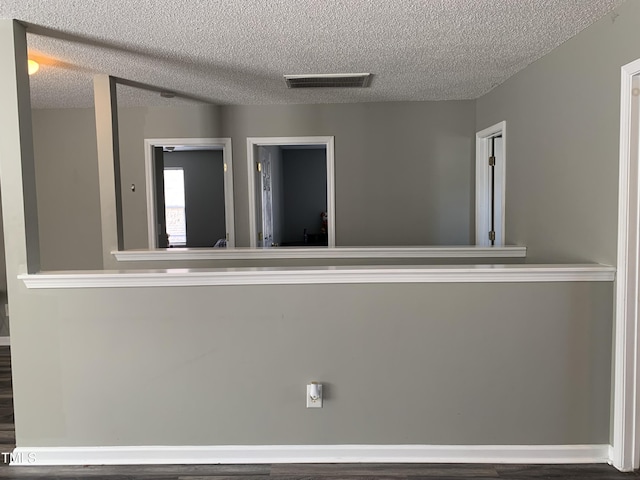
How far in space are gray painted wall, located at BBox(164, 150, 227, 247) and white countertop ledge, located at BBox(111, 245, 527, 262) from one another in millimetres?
5092

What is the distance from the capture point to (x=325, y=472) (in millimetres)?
2316

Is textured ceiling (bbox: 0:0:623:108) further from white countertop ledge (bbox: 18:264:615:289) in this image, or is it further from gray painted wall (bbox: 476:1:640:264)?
white countertop ledge (bbox: 18:264:615:289)

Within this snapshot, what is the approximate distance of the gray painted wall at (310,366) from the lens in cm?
235

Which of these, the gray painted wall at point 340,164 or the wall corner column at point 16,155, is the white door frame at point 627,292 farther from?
the wall corner column at point 16,155

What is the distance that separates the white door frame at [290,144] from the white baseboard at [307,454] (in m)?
2.35

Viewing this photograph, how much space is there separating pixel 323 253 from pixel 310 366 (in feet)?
3.65

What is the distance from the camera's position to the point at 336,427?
2404 millimetres

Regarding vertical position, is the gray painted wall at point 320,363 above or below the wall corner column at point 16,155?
below

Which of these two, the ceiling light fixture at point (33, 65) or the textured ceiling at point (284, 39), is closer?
the textured ceiling at point (284, 39)

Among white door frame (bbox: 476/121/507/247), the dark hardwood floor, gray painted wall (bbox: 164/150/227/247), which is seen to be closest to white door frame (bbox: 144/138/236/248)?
white door frame (bbox: 476/121/507/247)

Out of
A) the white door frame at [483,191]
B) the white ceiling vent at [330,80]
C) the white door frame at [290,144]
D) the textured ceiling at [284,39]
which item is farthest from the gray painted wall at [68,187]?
the white door frame at [483,191]

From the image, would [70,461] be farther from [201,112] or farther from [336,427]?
[201,112]

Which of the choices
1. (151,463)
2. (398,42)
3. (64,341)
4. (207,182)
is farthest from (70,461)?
(207,182)

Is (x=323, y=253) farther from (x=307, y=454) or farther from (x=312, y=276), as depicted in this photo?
(x=307, y=454)
